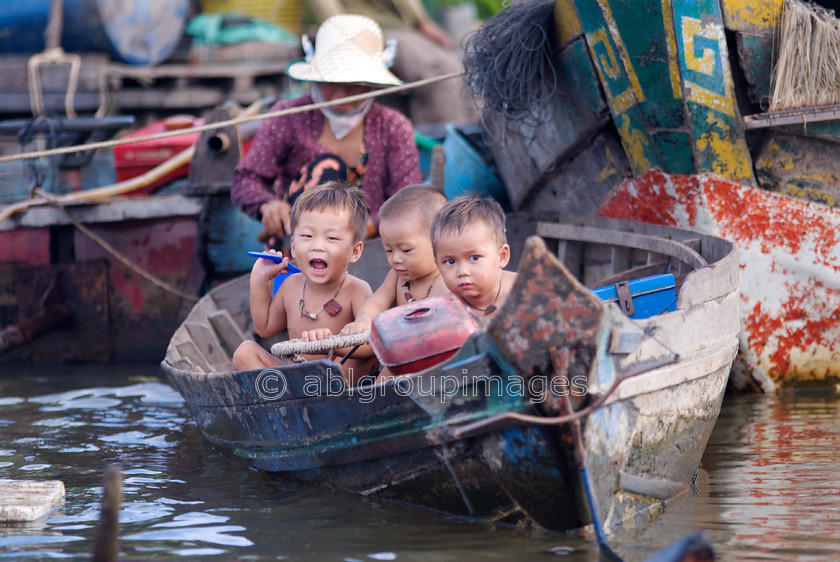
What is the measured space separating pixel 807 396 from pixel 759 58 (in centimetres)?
164

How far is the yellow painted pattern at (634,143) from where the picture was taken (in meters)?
4.55

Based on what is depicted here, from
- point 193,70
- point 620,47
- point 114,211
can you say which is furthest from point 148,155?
point 620,47

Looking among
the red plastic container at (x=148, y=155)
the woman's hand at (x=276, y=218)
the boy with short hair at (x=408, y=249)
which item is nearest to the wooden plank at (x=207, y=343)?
the woman's hand at (x=276, y=218)

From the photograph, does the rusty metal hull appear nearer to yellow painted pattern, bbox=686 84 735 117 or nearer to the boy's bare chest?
the boy's bare chest

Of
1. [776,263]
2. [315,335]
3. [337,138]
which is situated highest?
[337,138]

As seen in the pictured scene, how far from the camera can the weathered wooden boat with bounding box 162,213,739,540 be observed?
2443 millimetres

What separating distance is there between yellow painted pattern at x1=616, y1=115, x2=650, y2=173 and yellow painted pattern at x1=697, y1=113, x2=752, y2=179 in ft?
0.94

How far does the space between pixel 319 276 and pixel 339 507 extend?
941mm

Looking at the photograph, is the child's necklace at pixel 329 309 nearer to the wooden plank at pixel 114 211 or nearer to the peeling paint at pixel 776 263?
the peeling paint at pixel 776 263

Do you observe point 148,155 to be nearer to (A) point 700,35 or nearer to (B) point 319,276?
(B) point 319,276

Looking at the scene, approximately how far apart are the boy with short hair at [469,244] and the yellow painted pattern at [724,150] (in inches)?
66.0

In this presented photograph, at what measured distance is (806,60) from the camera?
4.30 meters

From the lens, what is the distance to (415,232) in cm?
346

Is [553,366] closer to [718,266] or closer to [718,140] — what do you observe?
[718,266]
